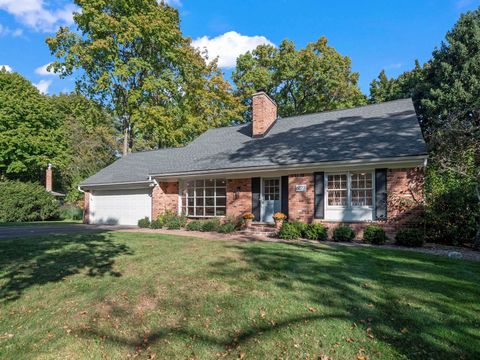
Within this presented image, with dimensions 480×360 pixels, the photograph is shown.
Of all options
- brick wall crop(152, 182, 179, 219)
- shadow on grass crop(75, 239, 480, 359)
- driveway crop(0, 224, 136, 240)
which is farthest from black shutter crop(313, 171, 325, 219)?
driveway crop(0, 224, 136, 240)

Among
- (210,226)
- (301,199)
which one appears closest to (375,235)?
(301,199)

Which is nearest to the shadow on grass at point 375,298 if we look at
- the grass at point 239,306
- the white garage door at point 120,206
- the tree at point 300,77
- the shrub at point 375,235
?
the grass at point 239,306

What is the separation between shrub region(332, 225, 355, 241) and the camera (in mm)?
10242

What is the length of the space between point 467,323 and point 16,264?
26.5ft

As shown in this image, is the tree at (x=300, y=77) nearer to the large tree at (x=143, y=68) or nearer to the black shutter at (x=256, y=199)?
the large tree at (x=143, y=68)

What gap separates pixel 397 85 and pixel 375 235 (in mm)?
20935

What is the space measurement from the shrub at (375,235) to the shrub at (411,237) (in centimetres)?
47

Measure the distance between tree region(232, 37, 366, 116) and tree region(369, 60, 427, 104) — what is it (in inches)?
52.6

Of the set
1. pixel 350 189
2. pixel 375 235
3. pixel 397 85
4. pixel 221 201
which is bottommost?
pixel 375 235

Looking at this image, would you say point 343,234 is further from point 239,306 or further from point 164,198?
point 164,198

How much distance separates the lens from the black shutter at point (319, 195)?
11.6 m

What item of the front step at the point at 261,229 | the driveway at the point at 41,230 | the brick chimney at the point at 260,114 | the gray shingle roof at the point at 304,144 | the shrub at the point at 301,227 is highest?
the brick chimney at the point at 260,114

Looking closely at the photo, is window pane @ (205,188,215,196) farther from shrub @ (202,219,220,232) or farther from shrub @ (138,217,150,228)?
shrub @ (138,217,150,228)

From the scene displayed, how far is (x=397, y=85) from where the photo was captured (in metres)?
26.3
